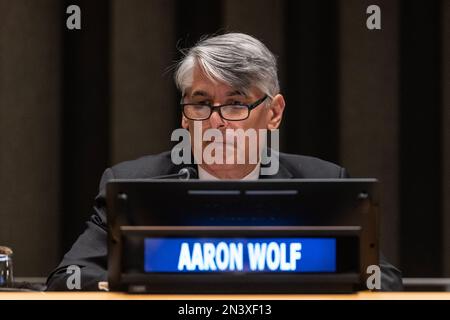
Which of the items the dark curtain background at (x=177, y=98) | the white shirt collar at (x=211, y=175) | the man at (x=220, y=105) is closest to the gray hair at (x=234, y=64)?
the man at (x=220, y=105)

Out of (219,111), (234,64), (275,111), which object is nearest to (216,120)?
(219,111)

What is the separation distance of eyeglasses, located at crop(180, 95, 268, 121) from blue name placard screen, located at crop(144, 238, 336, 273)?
2.33 feet

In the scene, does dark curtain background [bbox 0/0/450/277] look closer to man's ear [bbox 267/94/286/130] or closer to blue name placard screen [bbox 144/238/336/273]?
man's ear [bbox 267/94/286/130]

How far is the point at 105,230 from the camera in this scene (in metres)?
1.68

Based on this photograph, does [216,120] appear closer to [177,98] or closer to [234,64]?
[234,64]

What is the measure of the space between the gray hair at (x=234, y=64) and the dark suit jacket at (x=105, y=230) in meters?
0.21

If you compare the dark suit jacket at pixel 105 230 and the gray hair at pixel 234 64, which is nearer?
the dark suit jacket at pixel 105 230

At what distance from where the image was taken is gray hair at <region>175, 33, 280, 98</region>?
1.73 metres

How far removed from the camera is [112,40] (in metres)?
2.52

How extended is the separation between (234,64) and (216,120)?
14 centimetres

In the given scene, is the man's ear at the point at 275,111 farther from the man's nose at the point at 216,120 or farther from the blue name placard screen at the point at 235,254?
the blue name placard screen at the point at 235,254

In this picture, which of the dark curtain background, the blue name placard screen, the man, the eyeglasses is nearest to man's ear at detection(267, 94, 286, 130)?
the man

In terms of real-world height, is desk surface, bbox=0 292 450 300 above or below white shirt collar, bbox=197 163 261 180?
below

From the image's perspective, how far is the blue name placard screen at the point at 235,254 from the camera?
1.02 meters
